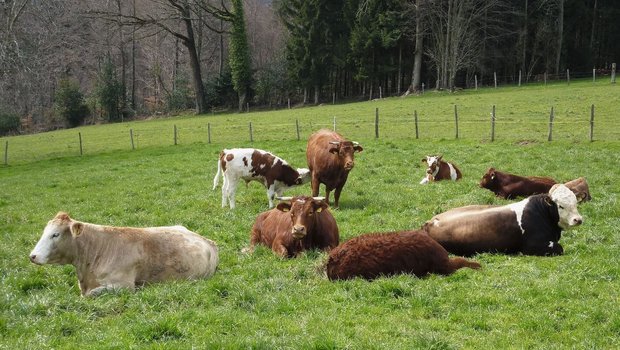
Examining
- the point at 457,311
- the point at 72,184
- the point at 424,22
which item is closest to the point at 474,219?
the point at 457,311

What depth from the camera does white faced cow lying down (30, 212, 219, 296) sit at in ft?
26.3

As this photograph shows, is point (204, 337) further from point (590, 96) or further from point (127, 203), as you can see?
point (590, 96)

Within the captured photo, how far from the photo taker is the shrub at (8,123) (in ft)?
218

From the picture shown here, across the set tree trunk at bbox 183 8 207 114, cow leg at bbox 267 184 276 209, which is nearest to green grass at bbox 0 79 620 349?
cow leg at bbox 267 184 276 209

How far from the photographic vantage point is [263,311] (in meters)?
6.95

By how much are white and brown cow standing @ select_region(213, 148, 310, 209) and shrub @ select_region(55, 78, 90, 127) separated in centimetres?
6465

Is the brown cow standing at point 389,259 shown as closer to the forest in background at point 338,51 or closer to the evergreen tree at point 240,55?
the forest in background at point 338,51

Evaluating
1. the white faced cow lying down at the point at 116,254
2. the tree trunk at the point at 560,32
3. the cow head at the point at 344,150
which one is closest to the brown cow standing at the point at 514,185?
the cow head at the point at 344,150

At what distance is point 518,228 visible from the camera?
30.8ft

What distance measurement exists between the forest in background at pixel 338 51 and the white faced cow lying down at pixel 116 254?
42527 mm

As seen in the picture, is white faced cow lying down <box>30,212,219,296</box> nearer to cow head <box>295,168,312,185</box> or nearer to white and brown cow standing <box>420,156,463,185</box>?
cow head <box>295,168,312,185</box>

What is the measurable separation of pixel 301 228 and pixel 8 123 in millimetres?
67811

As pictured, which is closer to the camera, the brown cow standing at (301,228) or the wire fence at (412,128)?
the brown cow standing at (301,228)

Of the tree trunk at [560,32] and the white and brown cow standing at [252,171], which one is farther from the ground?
the tree trunk at [560,32]
